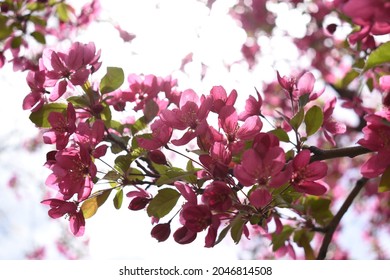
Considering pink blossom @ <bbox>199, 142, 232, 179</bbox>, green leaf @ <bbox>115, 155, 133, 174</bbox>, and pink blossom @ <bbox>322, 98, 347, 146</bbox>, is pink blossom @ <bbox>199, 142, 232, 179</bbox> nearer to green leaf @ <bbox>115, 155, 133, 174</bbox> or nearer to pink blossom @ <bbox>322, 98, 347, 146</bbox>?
green leaf @ <bbox>115, 155, 133, 174</bbox>

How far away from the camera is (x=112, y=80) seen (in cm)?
129

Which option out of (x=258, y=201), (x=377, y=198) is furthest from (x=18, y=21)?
(x=377, y=198)

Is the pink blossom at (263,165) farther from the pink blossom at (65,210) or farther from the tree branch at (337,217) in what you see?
the tree branch at (337,217)

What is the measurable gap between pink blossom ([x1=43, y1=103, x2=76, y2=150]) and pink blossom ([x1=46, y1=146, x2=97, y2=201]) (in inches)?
1.4

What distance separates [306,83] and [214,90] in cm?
26

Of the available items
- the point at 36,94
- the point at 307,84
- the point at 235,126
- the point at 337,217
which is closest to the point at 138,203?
the point at 235,126

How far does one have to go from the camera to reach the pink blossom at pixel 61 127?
1124 millimetres

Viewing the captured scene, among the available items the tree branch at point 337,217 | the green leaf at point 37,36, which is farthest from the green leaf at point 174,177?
the green leaf at point 37,36

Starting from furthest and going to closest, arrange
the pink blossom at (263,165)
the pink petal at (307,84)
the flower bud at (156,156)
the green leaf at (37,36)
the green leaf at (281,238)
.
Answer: the green leaf at (37,36)
the green leaf at (281,238)
the pink petal at (307,84)
the flower bud at (156,156)
the pink blossom at (263,165)

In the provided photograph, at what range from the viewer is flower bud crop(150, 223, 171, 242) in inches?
45.0

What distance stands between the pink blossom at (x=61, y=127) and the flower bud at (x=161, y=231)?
0.97 feet

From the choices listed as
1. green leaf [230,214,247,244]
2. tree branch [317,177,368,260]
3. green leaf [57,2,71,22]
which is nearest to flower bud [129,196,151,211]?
green leaf [230,214,247,244]

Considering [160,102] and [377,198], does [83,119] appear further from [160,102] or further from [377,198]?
[377,198]

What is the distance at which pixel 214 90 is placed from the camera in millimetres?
1112
